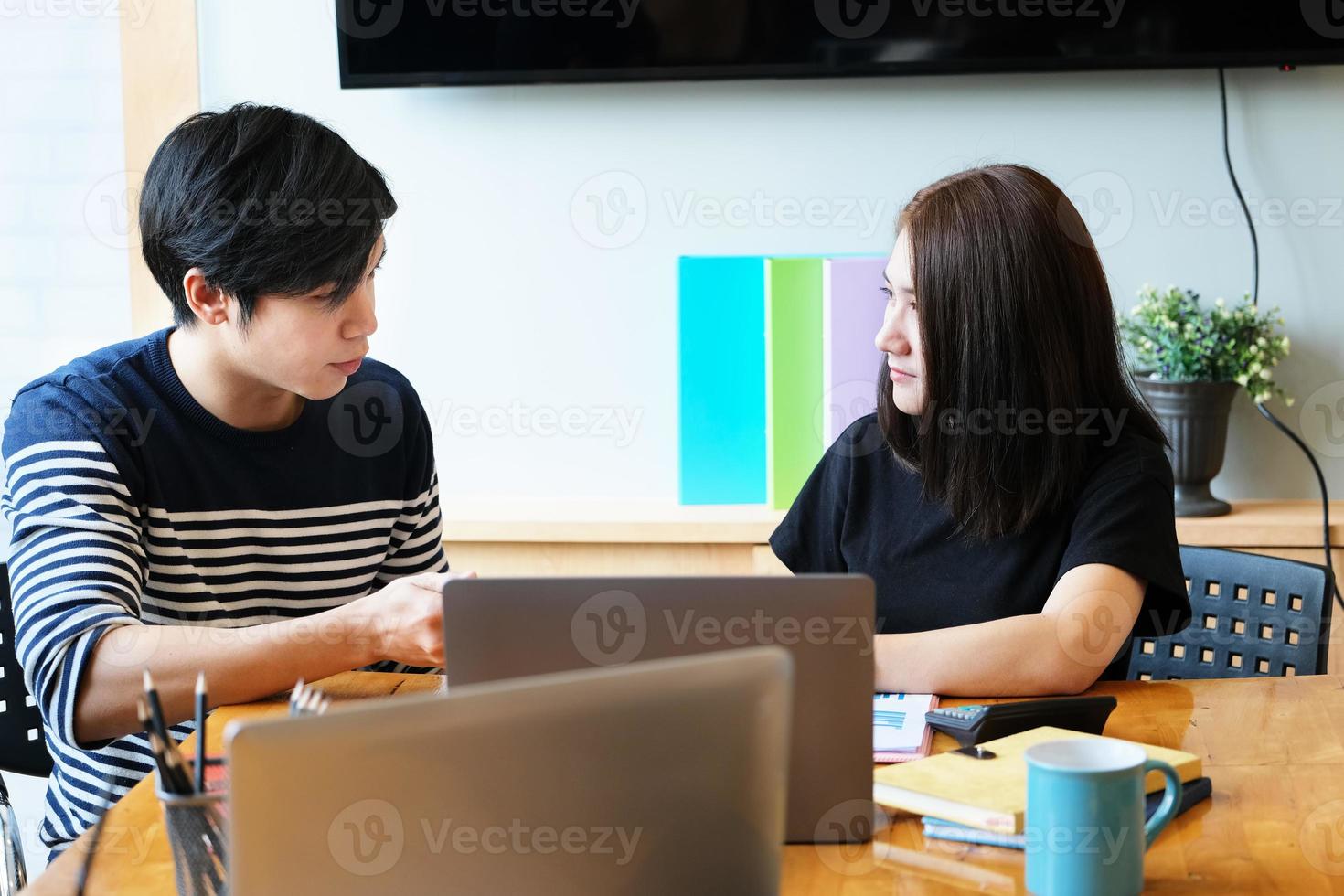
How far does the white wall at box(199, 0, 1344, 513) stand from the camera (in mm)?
2398

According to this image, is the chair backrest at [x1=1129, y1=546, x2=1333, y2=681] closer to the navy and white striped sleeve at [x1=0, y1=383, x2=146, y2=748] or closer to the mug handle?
the mug handle

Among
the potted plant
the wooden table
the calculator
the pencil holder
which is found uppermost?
the potted plant

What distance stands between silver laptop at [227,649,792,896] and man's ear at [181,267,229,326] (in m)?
0.96

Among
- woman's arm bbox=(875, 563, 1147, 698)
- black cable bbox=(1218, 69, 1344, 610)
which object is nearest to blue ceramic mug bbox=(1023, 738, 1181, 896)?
woman's arm bbox=(875, 563, 1147, 698)

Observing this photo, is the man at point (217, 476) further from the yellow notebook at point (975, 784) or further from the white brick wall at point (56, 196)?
the white brick wall at point (56, 196)

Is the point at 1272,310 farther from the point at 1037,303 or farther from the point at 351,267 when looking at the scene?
the point at 351,267

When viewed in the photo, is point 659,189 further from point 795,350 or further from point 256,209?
point 256,209

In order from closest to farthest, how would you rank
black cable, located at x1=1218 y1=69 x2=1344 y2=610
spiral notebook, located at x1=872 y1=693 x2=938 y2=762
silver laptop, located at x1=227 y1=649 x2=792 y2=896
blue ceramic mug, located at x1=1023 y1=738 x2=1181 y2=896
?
silver laptop, located at x1=227 y1=649 x2=792 y2=896
blue ceramic mug, located at x1=1023 y1=738 x2=1181 y2=896
spiral notebook, located at x1=872 y1=693 x2=938 y2=762
black cable, located at x1=1218 y1=69 x2=1344 y2=610

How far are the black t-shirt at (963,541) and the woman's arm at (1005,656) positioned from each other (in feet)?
0.38

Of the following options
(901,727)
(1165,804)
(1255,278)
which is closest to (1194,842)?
(1165,804)

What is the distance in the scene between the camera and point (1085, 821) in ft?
2.70

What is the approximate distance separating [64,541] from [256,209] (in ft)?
1.36

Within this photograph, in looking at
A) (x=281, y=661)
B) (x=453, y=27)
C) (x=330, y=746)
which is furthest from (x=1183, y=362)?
(x=330, y=746)

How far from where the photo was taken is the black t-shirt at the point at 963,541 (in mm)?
1451
